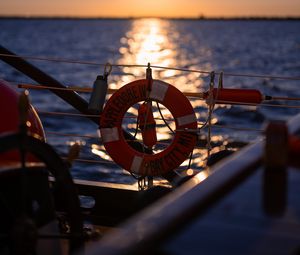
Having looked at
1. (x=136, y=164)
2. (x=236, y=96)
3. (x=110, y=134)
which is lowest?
(x=136, y=164)

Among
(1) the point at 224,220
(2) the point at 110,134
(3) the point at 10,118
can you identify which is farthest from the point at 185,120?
(1) the point at 224,220

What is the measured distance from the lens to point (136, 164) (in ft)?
16.0

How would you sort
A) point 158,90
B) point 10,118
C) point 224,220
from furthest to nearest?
point 158,90 → point 10,118 → point 224,220

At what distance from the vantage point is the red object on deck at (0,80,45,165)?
3.13 metres

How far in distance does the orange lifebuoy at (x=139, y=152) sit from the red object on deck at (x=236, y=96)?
9.3 inches

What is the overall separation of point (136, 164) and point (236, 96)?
0.84 metres

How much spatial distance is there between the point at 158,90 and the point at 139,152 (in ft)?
1.47

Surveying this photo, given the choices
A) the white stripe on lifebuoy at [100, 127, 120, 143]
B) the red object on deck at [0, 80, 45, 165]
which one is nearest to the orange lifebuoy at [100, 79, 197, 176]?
the white stripe on lifebuoy at [100, 127, 120, 143]

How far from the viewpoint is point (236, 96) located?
5.00m

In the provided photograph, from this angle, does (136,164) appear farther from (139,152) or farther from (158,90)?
(158,90)

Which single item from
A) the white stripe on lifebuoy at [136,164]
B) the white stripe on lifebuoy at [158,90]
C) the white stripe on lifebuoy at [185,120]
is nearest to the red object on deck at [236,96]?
the white stripe on lifebuoy at [185,120]

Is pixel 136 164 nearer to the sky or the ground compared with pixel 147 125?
nearer to the ground

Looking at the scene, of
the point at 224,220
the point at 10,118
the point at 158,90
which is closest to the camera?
the point at 224,220

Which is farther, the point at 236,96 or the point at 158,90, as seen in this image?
the point at 236,96
